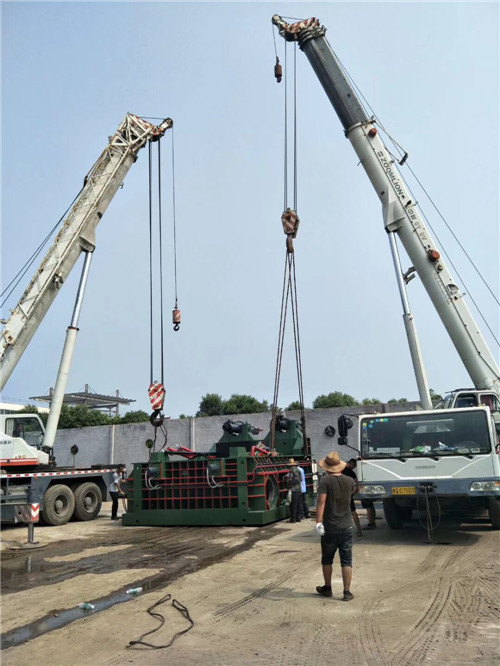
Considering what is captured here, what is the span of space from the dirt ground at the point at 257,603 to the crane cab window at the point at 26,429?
524 cm

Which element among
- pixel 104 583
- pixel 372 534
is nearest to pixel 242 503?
pixel 372 534

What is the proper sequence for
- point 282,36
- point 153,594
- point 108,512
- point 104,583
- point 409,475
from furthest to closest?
point 108,512
point 282,36
point 409,475
point 104,583
point 153,594

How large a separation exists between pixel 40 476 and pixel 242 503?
549 centimetres

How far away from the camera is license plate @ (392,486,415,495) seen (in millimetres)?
8906

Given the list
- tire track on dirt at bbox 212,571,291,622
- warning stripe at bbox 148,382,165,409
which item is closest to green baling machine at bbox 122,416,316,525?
warning stripe at bbox 148,382,165,409

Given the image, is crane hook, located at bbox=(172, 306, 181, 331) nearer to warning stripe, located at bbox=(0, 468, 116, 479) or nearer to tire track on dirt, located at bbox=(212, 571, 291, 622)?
warning stripe, located at bbox=(0, 468, 116, 479)

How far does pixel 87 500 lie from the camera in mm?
15422

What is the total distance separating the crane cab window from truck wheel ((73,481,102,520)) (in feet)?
5.71

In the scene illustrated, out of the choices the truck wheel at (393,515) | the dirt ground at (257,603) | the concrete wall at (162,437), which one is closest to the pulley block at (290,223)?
the truck wheel at (393,515)

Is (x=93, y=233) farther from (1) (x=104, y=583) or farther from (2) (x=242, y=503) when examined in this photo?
(1) (x=104, y=583)

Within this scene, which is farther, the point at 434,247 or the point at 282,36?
the point at 282,36

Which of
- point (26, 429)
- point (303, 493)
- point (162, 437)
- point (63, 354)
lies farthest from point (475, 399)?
point (162, 437)

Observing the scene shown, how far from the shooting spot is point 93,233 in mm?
16734

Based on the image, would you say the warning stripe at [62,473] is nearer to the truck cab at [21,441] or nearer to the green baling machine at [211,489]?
the truck cab at [21,441]
